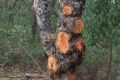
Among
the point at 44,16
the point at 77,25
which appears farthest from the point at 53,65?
the point at 44,16

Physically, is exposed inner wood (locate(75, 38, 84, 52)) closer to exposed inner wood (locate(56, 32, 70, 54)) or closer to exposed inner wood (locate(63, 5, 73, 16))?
exposed inner wood (locate(56, 32, 70, 54))

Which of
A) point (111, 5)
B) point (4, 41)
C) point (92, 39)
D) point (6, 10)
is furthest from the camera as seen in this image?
point (6, 10)

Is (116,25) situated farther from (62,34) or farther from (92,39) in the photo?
(62,34)

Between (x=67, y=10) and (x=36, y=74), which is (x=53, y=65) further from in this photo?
(x=36, y=74)

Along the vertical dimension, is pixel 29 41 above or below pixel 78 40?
below

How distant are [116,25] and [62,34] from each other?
2.54 metres

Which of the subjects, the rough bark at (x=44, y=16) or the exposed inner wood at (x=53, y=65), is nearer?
the exposed inner wood at (x=53, y=65)

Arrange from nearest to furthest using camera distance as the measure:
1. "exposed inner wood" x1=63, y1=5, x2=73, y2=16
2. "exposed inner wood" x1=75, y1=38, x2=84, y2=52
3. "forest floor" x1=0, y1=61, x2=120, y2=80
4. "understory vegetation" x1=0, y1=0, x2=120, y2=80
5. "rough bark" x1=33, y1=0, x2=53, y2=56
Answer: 1. "exposed inner wood" x1=63, y1=5, x2=73, y2=16
2. "exposed inner wood" x1=75, y1=38, x2=84, y2=52
3. "understory vegetation" x1=0, y1=0, x2=120, y2=80
4. "forest floor" x1=0, y1=61, x2=120, y2=80
5. "rough bark" x1=33, y1=0, x2=53, y2=56

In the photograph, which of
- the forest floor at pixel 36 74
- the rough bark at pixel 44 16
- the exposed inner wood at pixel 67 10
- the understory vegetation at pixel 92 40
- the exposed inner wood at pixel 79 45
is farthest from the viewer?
the rough bark at pixel 44 16

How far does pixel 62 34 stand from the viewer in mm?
4379

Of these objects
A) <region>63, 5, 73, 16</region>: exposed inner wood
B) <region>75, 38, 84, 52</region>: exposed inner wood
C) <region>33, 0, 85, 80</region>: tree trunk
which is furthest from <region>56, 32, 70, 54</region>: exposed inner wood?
<region>63, 5, 73, 16</region>: exposed inner wood

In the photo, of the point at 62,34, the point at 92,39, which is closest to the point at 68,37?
the point at 62,34

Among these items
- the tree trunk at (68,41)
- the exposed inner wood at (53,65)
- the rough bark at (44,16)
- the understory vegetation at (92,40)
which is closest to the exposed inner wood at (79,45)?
the tree trunk at (68,41)

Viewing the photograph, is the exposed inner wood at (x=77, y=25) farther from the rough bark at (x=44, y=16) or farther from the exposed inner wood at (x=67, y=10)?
the rough bark at (x=44, y=16)
